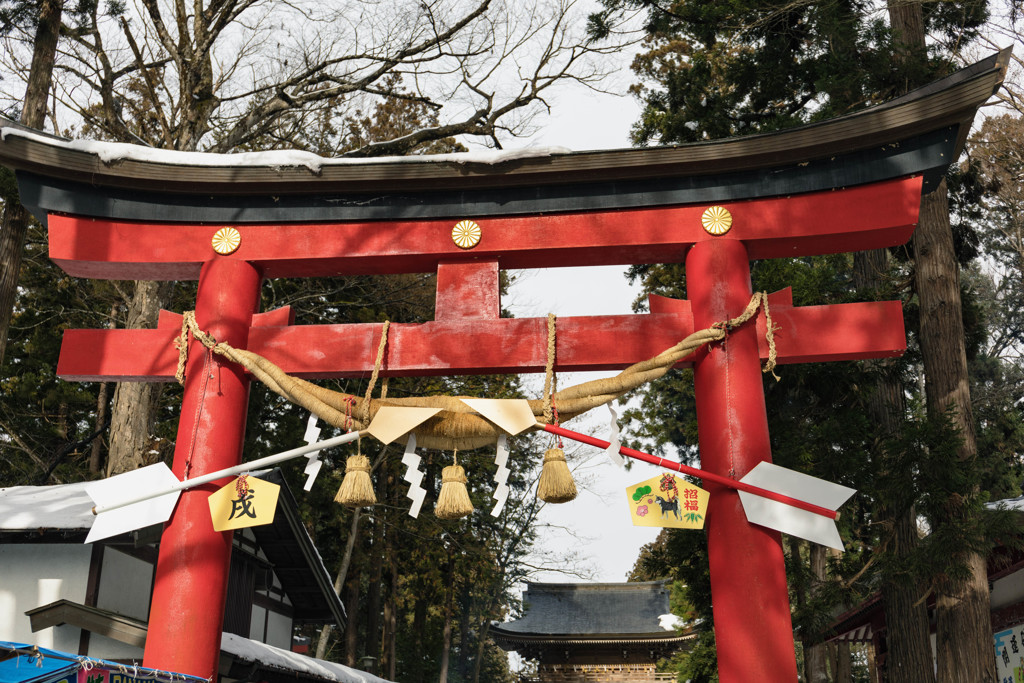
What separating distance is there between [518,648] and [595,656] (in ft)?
8.35

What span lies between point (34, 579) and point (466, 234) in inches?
271

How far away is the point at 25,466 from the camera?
16.8 m

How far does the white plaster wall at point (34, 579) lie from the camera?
9.23 metres

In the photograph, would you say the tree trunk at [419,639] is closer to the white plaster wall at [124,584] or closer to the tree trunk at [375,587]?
the tree trunk at [375,587]

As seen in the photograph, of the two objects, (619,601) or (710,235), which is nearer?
(710,235)

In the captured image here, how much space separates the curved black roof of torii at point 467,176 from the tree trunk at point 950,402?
117 inches

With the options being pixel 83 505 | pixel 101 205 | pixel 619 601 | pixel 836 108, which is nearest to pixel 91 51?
pixel 83 505

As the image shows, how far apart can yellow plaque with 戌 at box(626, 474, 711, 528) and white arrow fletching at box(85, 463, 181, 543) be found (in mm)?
3064

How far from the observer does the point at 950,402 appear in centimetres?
810

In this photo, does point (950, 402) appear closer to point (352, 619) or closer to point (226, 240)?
point (226, 240)

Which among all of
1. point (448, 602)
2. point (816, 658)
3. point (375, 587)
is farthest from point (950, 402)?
point (448, 602)

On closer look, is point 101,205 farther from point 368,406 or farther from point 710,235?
point 710,235

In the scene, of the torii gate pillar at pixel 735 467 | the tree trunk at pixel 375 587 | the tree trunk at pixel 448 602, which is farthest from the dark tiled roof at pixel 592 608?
the torii gate pillar at pixel 735 467

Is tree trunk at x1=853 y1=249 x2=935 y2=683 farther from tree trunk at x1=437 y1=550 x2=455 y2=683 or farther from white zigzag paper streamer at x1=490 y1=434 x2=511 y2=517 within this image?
tree trunk at x1=437 y1=550 x2=455 y2=683
